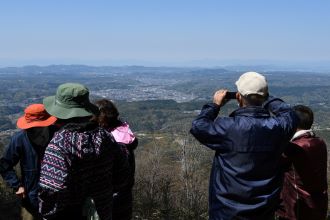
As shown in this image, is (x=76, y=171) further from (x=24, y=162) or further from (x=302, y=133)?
(x=302, y=133)

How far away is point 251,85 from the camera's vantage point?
2.62 m

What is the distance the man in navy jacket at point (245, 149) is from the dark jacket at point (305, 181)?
1.24 feet

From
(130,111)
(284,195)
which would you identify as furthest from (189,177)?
(130,111)

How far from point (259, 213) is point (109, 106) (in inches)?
50.0

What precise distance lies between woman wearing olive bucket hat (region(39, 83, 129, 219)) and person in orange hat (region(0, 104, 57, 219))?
479 mm

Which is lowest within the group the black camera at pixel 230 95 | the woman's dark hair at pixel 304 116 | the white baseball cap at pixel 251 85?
the woman's dark hair at pixel 304 116

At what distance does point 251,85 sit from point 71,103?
42.6 inches

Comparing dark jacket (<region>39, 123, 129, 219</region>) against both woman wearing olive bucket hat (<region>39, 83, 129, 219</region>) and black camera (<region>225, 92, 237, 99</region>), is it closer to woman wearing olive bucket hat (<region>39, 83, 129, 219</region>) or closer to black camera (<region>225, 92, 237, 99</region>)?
woman wearing olive bucket hat (<region>39, 83, 129, 219</region>)

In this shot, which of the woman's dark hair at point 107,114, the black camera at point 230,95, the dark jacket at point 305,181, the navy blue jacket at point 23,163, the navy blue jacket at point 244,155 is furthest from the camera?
the navy blue jacket at point 23,163

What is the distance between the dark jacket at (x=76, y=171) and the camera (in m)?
2.44

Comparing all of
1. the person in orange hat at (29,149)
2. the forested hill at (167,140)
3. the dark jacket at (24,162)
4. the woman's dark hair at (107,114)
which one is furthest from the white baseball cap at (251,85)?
the forested hill at (167,140)

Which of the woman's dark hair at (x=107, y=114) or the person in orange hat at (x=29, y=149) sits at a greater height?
the woman's dark hair at (x=107, y=114)

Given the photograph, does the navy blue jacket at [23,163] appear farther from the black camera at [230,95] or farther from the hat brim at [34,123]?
the black camera at [230,95]

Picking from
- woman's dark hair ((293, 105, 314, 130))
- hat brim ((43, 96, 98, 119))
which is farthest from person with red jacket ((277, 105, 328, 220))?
hat brim ((43, 96, 98, 119))
